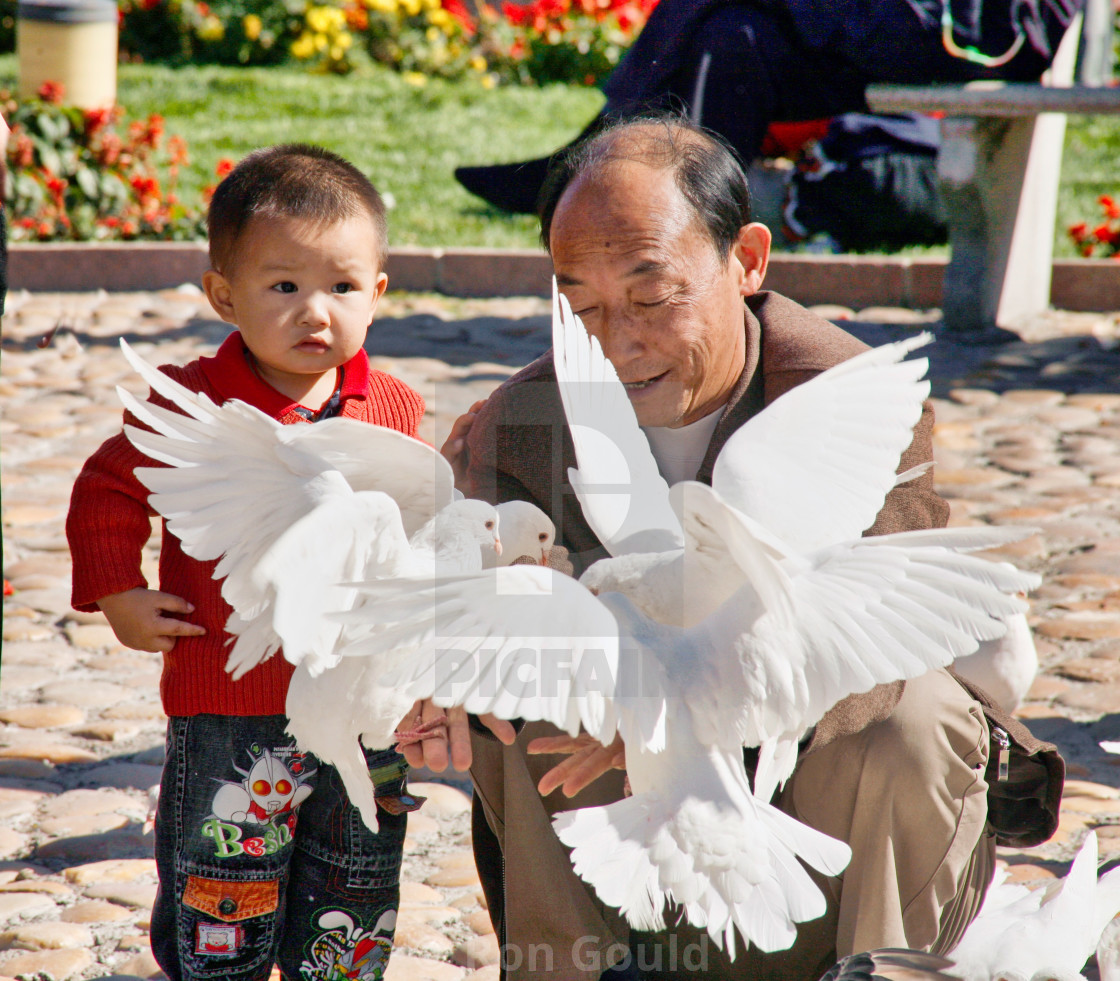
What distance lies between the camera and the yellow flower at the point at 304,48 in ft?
36.3

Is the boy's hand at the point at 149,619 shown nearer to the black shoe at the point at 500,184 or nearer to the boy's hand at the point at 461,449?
the boy's hand at the point at 461,449

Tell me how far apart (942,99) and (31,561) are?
12.7 ft

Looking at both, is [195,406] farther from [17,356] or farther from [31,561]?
[17,356]

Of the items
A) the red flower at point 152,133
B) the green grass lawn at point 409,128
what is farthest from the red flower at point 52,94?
the green grass lawn at point 409,128

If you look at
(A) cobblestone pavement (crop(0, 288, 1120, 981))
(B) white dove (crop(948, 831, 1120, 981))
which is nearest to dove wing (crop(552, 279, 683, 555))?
(B) white dove (crop(948, 831, 1120, 981))

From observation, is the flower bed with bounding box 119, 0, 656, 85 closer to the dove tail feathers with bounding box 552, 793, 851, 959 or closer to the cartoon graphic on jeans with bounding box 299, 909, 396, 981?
the cartoon graphic on jeans with bounding box 299, 909, 396, 981

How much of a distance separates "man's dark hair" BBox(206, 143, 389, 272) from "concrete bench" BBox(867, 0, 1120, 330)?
421 centimetres

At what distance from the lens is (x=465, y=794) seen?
8.77ft

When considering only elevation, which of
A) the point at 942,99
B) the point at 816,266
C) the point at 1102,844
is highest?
the point at 942,99

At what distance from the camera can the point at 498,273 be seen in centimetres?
652

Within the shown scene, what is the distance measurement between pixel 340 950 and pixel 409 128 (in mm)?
8105

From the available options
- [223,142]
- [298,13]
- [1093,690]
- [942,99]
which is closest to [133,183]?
[223,142]

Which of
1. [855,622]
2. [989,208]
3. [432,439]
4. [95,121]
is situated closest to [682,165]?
[855,622]

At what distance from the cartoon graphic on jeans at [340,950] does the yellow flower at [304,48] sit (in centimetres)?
1041
